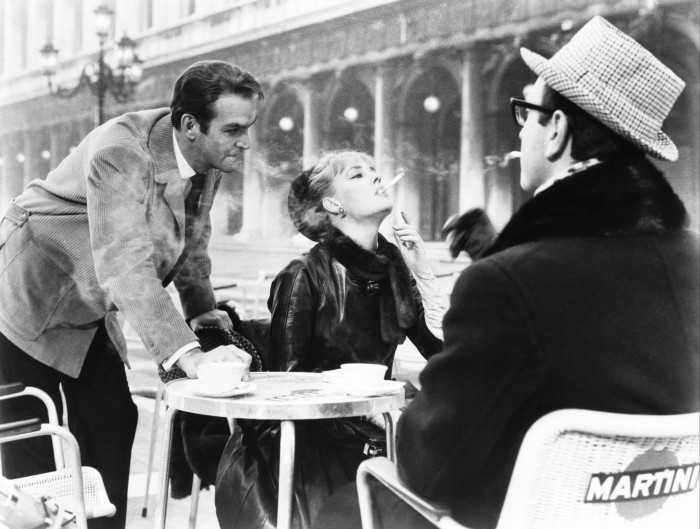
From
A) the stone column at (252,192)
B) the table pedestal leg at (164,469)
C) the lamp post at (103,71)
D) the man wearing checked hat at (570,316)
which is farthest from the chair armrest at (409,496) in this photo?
the lamp post at (103,71)

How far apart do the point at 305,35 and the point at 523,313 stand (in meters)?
1.73

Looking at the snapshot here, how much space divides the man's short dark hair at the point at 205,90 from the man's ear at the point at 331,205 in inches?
14.5

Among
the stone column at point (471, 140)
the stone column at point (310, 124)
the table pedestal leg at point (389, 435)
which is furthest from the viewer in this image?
the stone column at point (310, 124)

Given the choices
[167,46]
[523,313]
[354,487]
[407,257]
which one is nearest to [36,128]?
[167,46]

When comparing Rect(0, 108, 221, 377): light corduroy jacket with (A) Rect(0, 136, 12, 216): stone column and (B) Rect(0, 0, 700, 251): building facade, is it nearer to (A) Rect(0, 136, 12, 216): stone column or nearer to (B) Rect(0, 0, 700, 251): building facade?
(B) Rect(0, 0, 700, 251): building facade

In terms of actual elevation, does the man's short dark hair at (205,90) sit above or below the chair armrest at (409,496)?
above

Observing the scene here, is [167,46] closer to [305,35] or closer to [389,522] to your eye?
[305,35]

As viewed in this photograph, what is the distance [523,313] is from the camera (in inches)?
44.1

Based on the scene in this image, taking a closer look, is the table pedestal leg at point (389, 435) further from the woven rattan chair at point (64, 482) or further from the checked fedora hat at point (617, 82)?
the checked fedora hat at point (617, 82)

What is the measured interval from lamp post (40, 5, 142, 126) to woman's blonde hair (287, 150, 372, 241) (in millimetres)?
720

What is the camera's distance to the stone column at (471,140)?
2.44m

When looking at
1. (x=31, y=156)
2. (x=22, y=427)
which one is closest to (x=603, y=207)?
(x=22, y=427)

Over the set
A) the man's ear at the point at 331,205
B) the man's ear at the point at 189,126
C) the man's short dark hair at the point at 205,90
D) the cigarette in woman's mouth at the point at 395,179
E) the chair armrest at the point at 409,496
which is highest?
the man's short dark hair at the point at 205,90

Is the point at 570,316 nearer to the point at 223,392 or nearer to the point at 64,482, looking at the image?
the point at 223,392
